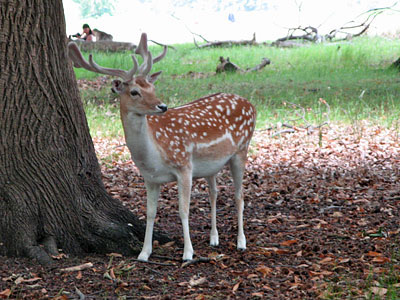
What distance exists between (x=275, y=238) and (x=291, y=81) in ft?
28.6

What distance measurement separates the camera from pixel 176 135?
4.64 meters

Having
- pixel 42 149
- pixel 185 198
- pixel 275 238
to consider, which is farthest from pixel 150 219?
pixel 275 238

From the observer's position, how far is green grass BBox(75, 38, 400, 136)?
9781 millimetres

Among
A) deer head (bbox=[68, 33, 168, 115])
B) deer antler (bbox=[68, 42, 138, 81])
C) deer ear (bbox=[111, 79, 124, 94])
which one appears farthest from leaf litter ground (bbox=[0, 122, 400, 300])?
deer antler (bbox=[68, 42, 138, 81])

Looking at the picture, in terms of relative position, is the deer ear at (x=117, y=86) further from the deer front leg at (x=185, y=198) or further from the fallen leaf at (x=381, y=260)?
the fallen leaf at (x=381, y=260)

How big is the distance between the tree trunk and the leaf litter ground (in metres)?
0.18

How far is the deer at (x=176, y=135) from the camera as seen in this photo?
426 centimetres

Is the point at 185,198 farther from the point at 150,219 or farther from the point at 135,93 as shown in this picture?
the point at 135,93

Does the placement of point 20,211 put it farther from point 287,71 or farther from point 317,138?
point 287,71

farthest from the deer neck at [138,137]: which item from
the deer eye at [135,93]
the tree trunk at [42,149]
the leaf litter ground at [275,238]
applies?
the leaf litter ground at [275,238]

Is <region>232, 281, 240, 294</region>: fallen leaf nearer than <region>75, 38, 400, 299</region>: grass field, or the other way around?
<region>232, 281, 240, 294</region>: fallen leaf

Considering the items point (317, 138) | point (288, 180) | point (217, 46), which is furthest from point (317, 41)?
point (288, 180)

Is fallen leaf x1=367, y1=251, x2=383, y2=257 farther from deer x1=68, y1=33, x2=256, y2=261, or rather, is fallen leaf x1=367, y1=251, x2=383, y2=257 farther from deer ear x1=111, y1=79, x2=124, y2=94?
deer ear x1=111, y1=79, x2=124, y2=94

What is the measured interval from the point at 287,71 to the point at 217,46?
663 centimetres
